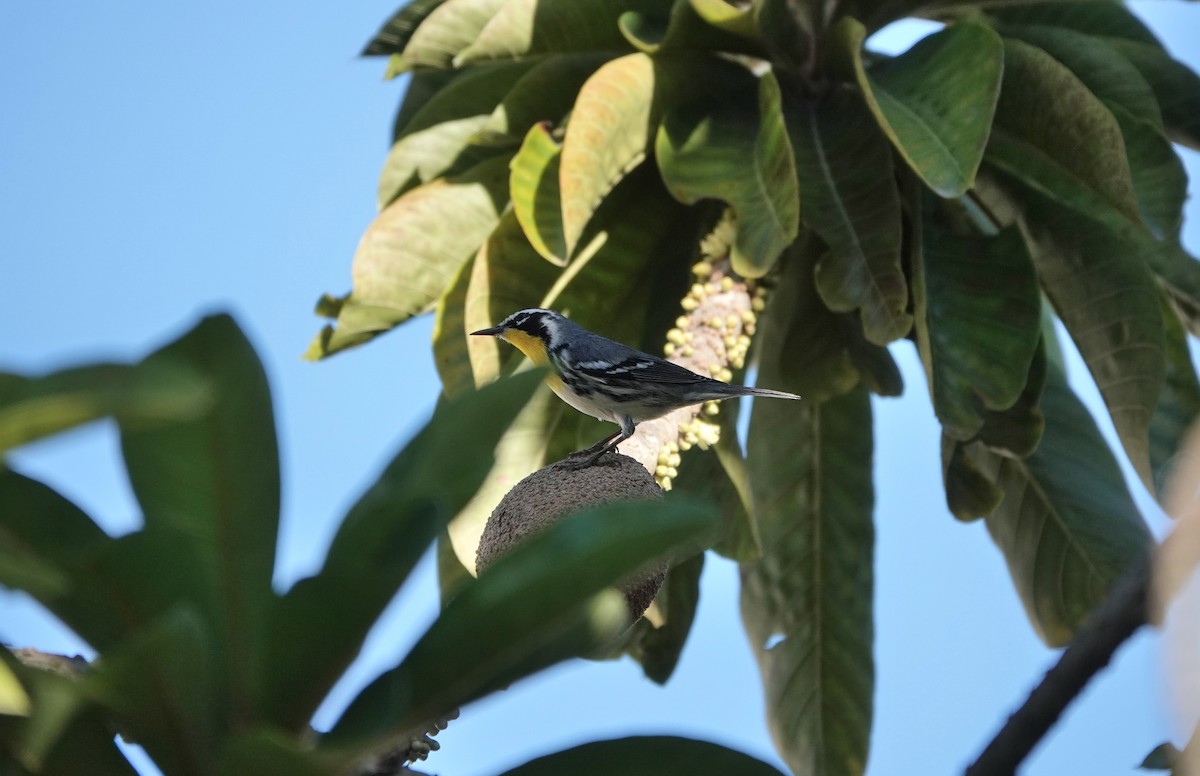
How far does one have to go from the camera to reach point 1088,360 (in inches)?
212

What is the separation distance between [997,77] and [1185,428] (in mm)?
1903

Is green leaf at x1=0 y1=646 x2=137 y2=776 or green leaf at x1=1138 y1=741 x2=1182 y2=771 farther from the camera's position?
green leaf at x1=1138 y1=741 x2=1182 y2=771

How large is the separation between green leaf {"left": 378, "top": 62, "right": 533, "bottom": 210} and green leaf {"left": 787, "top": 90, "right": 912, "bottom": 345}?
4.76 ft

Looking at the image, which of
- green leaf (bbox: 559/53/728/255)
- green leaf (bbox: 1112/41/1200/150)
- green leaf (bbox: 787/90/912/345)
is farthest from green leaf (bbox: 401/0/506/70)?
green leaf (bbox: 1112/41/1200/150)

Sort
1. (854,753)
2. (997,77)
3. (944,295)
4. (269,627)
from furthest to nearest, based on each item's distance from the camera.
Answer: (854,753)
(944,295)
(997,77)
(269,627)

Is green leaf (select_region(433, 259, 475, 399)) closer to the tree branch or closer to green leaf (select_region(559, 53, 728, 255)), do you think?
green leaf (select_region(559, 53, 728, 255))

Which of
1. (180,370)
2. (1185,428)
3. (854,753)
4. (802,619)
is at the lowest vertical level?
(854,753)

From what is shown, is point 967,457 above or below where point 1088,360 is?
below

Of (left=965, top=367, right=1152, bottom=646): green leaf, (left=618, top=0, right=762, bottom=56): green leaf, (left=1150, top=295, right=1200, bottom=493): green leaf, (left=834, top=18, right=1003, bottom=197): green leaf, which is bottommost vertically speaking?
(left=965, top=367, right=1152, bottom=646): green leaf

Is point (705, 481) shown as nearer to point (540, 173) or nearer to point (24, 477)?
point (540, 173)

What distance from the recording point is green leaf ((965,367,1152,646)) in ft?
19.5

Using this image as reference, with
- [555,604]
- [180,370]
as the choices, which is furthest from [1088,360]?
[180,370]

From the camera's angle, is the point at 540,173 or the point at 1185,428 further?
the point at 1185,428

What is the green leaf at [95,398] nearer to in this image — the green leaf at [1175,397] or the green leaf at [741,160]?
the green leaf at [741,160]
